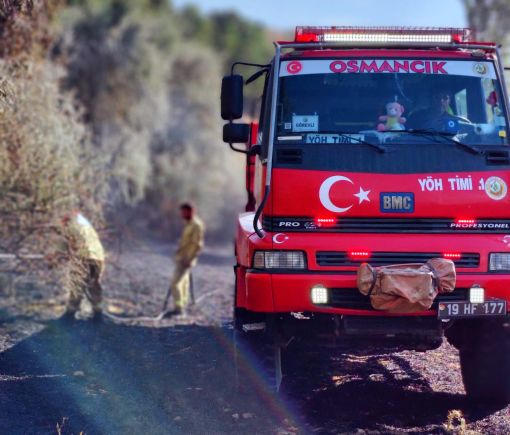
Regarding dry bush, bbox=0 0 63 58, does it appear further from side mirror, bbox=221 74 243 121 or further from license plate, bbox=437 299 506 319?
license plate, bbox=437 299 506 319

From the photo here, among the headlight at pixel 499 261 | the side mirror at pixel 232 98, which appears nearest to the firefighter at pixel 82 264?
the side mirror at pixel 232 98

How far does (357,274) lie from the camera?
5.86 m

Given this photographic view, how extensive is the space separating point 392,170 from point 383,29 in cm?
151

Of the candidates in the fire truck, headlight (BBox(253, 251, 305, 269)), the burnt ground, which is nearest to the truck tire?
the fire truck

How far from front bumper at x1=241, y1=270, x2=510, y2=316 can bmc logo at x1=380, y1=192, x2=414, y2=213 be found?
63 centimetres

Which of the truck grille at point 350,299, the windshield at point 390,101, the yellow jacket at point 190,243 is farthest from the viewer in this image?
the yellow jacket at point 190,243

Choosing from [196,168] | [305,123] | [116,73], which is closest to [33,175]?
[305,123]

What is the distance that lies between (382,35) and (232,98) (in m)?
1.49

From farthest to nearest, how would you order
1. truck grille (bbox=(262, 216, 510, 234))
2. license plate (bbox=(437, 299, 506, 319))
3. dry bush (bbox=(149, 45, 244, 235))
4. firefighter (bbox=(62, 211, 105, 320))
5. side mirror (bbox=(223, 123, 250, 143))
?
dry bush (bbox=(149, 45, 244, 235)), firefighter (bbox=(62, 211, 105, 320)), side mirror (bbox=(223, 123, 250, 143)), truck grille (bbox=(262, 216, 510, 234)), license plate (bbox=(437, 299, 506, 319))

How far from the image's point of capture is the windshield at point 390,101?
6.41 meters

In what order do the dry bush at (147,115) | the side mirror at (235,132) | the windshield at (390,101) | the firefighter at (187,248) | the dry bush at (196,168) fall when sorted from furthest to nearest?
the dry bush at (196,168), the dry bush at (147,115), the firefighter at (187,248), the side mirror at (235,132), the windshield at (390,101)

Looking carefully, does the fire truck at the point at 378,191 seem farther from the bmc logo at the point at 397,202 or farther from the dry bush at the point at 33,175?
the dry bush at the point at 33,175

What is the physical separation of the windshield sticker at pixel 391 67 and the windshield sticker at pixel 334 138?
62cm

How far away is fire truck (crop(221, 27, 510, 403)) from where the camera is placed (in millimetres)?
5938
